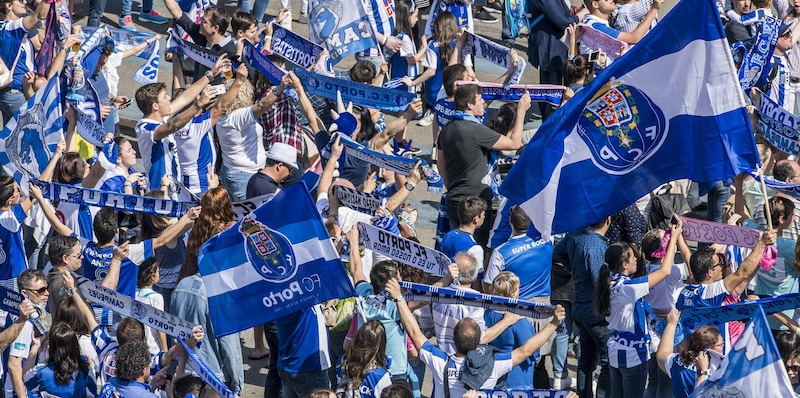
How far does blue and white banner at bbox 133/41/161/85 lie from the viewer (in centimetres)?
1312

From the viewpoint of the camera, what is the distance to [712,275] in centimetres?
927

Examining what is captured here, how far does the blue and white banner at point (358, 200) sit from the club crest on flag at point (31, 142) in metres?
2.70

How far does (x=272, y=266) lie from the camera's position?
28.3 feet

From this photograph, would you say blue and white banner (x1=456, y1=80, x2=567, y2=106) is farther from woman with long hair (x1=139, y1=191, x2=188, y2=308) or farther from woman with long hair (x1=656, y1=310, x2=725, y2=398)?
woman with long hair (x1=656, y1=310, x2=725, y2=398)

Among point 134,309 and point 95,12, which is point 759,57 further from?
point 95,12

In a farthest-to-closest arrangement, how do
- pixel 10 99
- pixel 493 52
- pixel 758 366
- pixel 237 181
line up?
pixel 10 99, pixel 493 52, pixel 237 181, pixel 758 366

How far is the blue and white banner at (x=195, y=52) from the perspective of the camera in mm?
12297

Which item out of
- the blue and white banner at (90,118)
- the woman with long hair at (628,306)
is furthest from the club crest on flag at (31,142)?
the woman with long hair at (628,306)

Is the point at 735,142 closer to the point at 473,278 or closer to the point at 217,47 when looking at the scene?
the point at 473,278

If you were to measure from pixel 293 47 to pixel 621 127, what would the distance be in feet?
14.0

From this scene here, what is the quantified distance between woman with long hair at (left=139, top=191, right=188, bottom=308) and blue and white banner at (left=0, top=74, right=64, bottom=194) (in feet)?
4.24

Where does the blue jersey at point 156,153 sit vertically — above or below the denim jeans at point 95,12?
above

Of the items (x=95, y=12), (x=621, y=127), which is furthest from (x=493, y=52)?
(x=95, y=12)

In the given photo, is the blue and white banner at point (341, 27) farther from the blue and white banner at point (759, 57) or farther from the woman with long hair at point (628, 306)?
the woman with long hair at point (628, 306)
